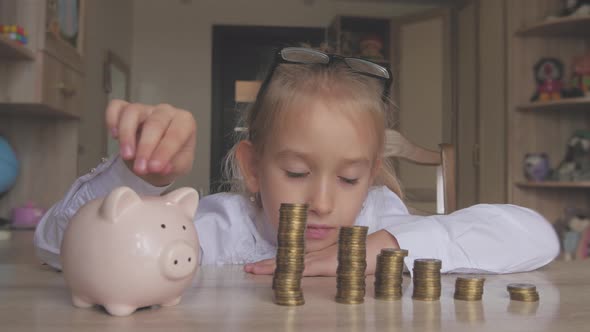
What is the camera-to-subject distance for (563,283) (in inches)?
25.8

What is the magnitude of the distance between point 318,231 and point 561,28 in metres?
2.49

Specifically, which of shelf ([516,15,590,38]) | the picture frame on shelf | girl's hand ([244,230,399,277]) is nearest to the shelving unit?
shelf ([516,15,590,38])

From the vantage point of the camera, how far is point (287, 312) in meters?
0.44

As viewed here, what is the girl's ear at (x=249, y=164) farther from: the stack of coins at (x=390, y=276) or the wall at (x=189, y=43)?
the wall at (x=189, y=43)

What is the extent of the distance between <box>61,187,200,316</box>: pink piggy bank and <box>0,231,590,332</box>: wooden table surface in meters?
0.02

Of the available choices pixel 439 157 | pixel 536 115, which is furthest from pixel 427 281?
pixel 536 115

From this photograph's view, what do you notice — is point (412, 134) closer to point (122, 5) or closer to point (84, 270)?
point (122, 5)

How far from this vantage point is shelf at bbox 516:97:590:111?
2637mm

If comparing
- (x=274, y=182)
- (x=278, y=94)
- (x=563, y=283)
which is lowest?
(x=563, y=283)

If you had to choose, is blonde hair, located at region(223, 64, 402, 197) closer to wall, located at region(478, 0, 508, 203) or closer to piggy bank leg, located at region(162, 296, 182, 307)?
piggy bank leg, located at region(162, 296, 182, 307)

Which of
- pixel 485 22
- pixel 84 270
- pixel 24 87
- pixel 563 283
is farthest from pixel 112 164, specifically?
pixel 485 22

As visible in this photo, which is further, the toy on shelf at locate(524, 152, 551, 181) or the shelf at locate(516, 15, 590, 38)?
the toy on shelf at locate(524, 152, 551, 181)

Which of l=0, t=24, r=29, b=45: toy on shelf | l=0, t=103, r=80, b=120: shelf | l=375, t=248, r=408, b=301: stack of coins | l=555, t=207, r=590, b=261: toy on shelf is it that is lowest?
l=555, t=207, r=590, b=261: toy on shelf

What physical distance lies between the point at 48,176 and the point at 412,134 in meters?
2.75
